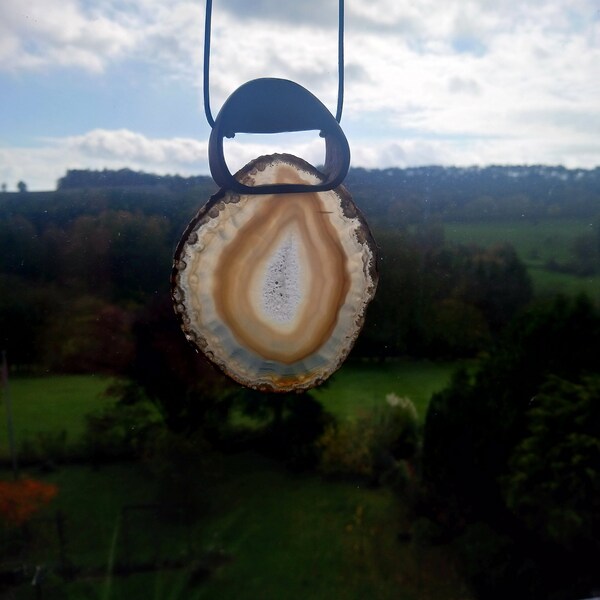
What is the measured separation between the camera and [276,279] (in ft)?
1.70

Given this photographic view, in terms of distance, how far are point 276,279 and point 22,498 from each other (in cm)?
79

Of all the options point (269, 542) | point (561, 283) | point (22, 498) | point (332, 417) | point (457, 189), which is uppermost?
point (457, 189)

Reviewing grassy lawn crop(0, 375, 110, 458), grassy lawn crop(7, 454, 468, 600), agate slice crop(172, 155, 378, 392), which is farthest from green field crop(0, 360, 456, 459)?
agate slice crop(172, 155, 378, 392)

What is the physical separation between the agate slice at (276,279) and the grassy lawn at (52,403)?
0.61 meters

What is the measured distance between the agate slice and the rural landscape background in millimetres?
479

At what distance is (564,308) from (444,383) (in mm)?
280

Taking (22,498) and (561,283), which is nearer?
(22,498)

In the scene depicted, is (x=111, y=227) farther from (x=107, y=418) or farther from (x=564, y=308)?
(x=564, y=308)

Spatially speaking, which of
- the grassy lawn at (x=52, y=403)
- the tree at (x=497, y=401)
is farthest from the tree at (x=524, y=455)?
the grassy lawn at (x=52, y=403)

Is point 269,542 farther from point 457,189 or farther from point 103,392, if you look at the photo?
point 457,189

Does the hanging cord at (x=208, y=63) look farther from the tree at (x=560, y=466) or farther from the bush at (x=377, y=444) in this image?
the tree at (x=560, y=466)

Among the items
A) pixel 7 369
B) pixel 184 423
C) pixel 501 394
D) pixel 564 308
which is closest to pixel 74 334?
pixel 7 369

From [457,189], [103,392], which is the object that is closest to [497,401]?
[457,189]

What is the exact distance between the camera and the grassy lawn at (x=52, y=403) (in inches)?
39.9
